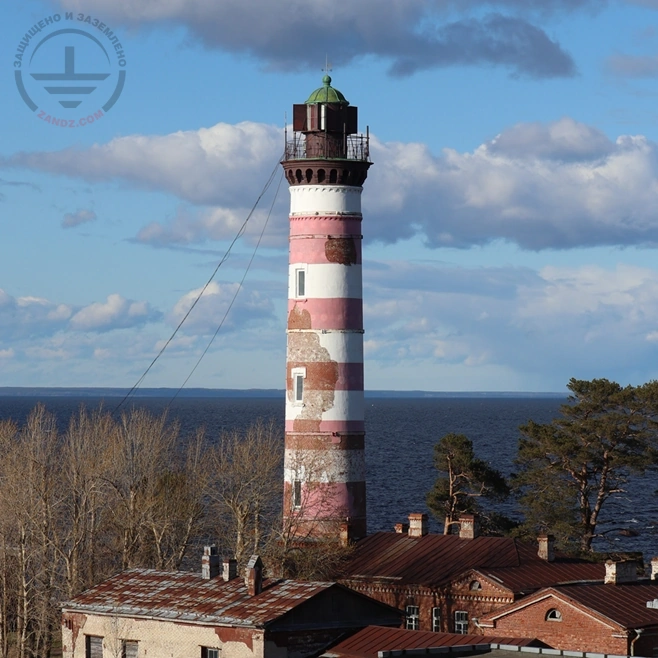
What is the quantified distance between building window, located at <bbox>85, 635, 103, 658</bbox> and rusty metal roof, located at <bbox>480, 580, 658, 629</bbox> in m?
12.1

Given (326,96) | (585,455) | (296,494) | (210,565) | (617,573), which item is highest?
(326,96)

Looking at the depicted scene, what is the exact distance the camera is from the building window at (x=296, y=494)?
57688 mm

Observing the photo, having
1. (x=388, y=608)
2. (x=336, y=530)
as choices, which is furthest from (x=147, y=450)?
(x=388, y=608)

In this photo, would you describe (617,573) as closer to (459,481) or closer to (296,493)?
(296,493)

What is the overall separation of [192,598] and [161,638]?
5.04ft

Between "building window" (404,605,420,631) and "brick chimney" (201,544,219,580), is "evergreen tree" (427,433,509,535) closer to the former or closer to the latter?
"building window" (404,605,420,631)

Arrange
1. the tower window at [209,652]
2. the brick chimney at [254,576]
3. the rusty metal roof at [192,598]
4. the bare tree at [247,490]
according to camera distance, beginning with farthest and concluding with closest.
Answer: the bare tree at [247,490]
the brick chimney at [254,576]
the tower window at [209,652]
the rusty metal roof at [192,598]

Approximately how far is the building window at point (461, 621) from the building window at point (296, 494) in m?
8.74

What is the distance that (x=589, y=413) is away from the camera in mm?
71750

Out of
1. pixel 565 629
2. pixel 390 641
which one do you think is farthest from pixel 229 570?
pixel 565 629

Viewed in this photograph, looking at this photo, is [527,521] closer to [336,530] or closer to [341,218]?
[336,530]

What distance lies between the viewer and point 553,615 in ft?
150

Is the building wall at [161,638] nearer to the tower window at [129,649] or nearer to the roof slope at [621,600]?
the tower window at [129,649]

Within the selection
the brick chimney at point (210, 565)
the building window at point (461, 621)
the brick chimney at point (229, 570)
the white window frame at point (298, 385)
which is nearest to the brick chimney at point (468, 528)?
the building window at point (461, 621)
